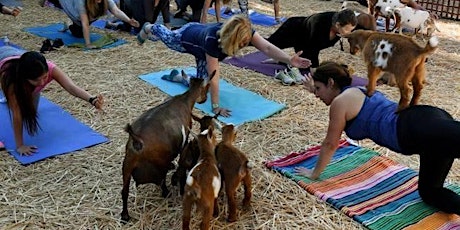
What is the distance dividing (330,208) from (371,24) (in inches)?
121

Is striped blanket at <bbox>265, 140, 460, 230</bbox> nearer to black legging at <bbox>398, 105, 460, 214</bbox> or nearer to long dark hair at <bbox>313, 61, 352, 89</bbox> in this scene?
black legging at <bbox>398, 105, 460, 214</bbox>

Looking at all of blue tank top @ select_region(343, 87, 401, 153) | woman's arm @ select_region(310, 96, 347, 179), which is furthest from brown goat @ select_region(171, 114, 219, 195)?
blue tank top @ select_region(343, 87, 401, 153)

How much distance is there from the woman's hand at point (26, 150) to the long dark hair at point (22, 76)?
264 mm

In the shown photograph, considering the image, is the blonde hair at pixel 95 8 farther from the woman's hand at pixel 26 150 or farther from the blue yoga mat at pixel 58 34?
the woman's hand at pixel 26 150

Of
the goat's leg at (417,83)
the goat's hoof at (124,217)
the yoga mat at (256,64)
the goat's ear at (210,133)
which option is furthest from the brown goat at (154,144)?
the yoga mat at (256,64)

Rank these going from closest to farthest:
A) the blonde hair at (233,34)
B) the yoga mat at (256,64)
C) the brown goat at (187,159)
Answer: the brown goat at (187,159), the blonde hair at (233,34), the yoga mat at (256,64)

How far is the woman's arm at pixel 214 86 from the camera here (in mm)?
4168

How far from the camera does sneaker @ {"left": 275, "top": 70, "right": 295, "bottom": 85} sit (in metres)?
5.06

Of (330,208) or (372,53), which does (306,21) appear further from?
(330,208)

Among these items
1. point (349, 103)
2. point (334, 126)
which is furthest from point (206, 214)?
point (349, 103)

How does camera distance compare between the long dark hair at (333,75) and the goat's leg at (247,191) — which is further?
the long dark hair at (333,75)

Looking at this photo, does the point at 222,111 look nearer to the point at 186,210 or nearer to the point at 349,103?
the point at 349,103

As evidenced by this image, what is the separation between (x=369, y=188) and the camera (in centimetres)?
316

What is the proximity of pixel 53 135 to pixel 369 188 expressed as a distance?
2359mm
